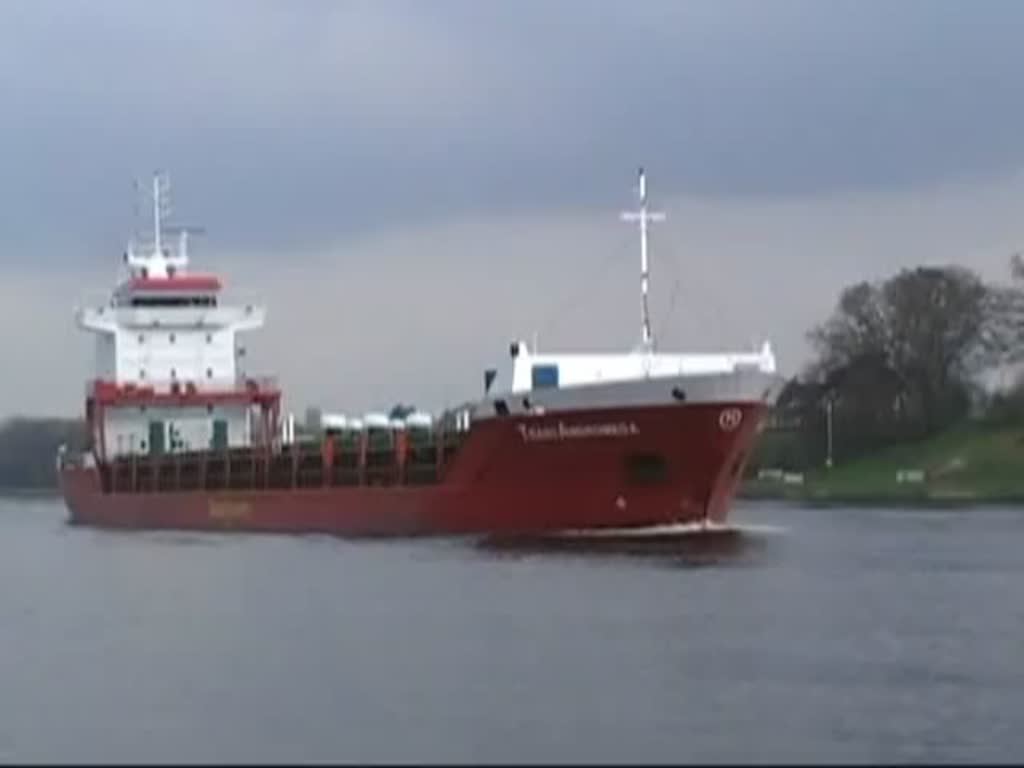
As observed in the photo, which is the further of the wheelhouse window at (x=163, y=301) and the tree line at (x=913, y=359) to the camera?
the tree line at (x=913, y=359)

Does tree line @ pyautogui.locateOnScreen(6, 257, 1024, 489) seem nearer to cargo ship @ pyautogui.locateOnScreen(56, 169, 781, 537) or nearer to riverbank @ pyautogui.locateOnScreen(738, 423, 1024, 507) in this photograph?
riverbank @ pyautogui.locateOnScreen(738, 423, 1024, 507)

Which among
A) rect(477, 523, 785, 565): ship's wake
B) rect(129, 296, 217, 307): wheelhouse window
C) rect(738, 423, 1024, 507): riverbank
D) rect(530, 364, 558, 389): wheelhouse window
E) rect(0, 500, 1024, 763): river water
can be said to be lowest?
rect(0, 500, 1024, 763): river water

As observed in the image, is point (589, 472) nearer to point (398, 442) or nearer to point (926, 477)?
point (398, 442)

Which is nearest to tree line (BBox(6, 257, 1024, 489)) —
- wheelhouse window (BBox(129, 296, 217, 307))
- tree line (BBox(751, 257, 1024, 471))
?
tree line (BBox(751, 257, 1024, 471))

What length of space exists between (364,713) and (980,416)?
93168mm

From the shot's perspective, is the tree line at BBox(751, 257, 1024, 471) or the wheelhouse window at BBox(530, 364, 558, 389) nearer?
the wheelhouse window at BBox(530, 364, 558, 389)

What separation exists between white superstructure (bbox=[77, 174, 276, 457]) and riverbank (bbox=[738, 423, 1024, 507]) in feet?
84.5

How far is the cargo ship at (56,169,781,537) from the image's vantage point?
5509 centimetres

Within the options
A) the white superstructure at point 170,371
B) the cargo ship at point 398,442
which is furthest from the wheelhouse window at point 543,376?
the white superstructure at point 170,371

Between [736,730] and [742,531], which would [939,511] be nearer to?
[742,531]

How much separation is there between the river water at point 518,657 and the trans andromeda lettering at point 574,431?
317cm

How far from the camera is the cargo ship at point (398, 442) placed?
55.1 metres

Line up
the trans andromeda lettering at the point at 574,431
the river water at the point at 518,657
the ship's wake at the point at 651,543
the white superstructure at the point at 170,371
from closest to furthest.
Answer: the river water at the point at 518,657 → the ship's wake at the point at 651,543 → the trans andromeda lettering at the point at 574,431 → the white superstructure at the point at 170,371

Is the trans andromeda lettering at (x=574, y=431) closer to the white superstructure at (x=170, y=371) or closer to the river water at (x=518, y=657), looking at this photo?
the river water at (x=518, y=657)
